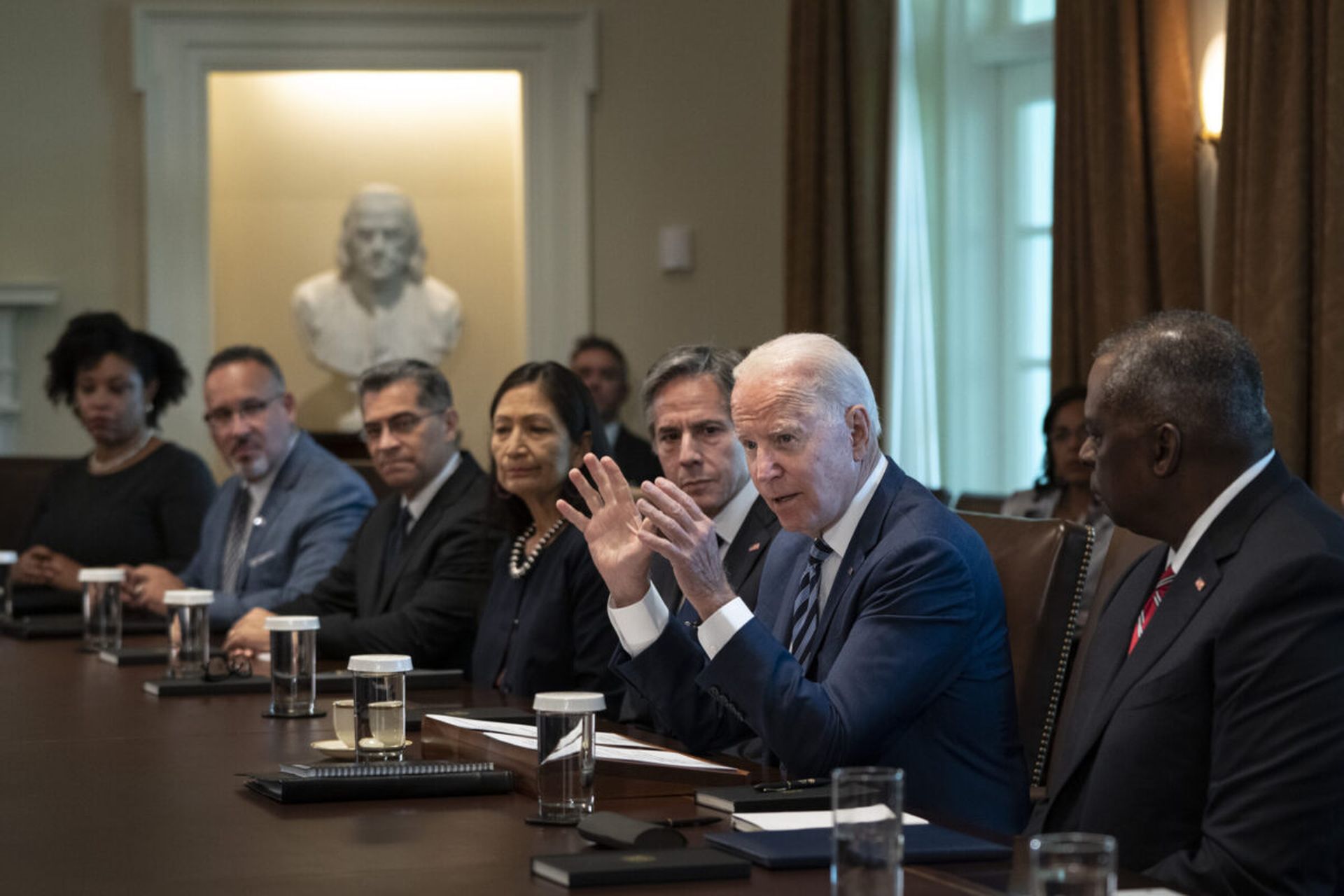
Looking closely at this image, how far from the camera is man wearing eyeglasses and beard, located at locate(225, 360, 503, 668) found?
383 centimetres

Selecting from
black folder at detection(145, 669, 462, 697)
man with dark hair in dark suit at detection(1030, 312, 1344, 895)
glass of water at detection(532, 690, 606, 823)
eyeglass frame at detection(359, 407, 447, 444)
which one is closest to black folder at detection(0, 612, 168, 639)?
eyeglass frame at detection(359, 407, 447, 444)

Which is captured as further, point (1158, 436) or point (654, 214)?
point (654, 214)

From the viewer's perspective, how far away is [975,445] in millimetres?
6262

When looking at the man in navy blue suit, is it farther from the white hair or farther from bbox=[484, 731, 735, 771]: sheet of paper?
bbox=[484, 731, 735, 771]: sheet of paper

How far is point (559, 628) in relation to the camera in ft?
11.1

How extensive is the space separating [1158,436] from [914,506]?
51 centimetres

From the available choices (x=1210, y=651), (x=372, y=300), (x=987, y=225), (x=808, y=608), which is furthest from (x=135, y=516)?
(x=1210, y=651)

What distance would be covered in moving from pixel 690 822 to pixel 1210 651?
604 millimetres

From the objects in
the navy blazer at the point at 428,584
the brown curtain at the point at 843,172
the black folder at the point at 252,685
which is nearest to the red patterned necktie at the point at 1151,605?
the black folder at the point at 252,685

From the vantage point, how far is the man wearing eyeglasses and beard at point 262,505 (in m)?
4.68

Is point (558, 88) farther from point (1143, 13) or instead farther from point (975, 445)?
point (1143, 13)

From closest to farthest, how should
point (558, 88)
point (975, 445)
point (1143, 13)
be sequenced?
point (1143, 13)
point (975, 445)
point (558, 88)

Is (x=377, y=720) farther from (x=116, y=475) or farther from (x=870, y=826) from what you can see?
(x=116, y=475)

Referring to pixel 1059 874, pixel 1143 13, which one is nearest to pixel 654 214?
pixel 1143 13
